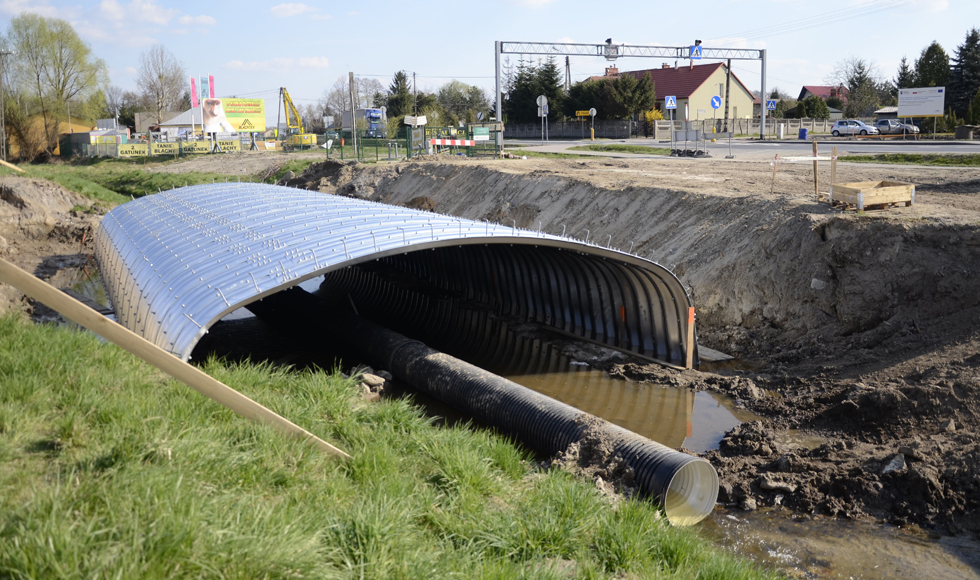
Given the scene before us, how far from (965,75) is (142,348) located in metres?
74.5

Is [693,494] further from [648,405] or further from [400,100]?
[400,100]

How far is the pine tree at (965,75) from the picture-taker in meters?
61.4

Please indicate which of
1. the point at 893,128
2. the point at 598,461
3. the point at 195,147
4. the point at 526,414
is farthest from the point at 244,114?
the point at 598,461

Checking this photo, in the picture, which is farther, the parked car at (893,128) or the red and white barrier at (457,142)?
the parked car at (893,128)

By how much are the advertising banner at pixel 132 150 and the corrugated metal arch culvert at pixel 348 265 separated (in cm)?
4181

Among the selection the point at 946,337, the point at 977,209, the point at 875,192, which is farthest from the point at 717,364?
the point at 977,209

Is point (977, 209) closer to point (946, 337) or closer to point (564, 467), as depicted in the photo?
point (946, 337)

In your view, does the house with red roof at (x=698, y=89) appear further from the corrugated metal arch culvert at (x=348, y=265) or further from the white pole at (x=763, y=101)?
the corrugated metal arch culvert at (x=348, y=265)

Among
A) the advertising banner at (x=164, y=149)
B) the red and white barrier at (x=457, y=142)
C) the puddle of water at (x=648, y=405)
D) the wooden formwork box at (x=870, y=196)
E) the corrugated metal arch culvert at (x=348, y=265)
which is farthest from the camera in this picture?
the advertising banner at (x=164, y=149)

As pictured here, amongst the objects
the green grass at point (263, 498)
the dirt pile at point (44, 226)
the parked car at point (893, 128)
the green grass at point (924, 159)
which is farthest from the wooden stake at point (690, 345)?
the parked car at point (893, 128)

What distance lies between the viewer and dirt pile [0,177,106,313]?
2294cm

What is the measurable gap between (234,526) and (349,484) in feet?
5.09

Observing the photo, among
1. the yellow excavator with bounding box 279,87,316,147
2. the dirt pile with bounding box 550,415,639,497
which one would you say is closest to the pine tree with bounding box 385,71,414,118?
the yellow excavator with bounding box 279,87,316,147

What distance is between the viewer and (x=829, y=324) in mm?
12031
